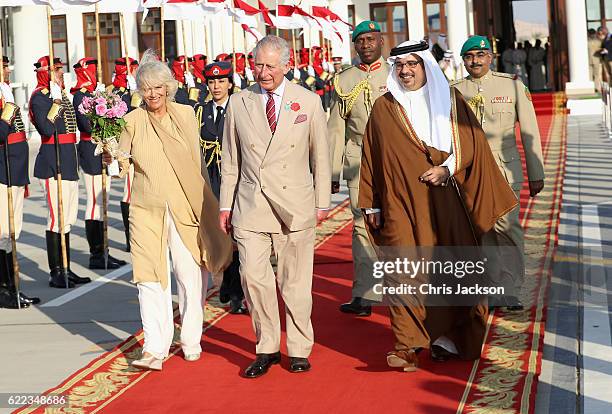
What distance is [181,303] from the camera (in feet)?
26.0

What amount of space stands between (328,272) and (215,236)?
3.10 meters

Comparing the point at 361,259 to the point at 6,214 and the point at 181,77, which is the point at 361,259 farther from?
the point at 181,77

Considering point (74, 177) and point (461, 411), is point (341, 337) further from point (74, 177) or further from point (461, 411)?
point (74, 177)

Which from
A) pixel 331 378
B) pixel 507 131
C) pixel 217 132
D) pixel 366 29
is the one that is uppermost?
pixel 366 29

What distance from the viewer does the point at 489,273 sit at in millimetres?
7914

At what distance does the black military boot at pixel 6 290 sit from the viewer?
10.2 m

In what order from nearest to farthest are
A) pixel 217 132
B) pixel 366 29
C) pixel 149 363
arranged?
1. pixel 149 363
2. pixel 366 29
3. pixel 217 132

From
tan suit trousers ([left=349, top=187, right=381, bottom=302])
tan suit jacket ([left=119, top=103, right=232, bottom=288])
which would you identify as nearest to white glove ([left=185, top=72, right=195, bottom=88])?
tan suit trousers ([left=349, top=187, right=381, bottom=302])

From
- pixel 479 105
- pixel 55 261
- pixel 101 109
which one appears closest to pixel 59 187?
pixel 55 261

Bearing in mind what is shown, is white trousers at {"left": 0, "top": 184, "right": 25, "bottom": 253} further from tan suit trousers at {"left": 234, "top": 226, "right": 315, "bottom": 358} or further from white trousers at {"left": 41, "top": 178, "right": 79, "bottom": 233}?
tan suit trousers at {"left": 234, "top": 226, "right": 315, "bottom": 358}

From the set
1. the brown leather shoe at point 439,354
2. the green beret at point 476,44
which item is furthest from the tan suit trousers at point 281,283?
the green beret at point 476,44

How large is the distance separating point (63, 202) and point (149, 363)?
421 cm

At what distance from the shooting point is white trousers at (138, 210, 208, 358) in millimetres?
7668

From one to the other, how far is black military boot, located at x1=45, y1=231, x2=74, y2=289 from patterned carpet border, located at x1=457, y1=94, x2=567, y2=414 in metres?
3.86
